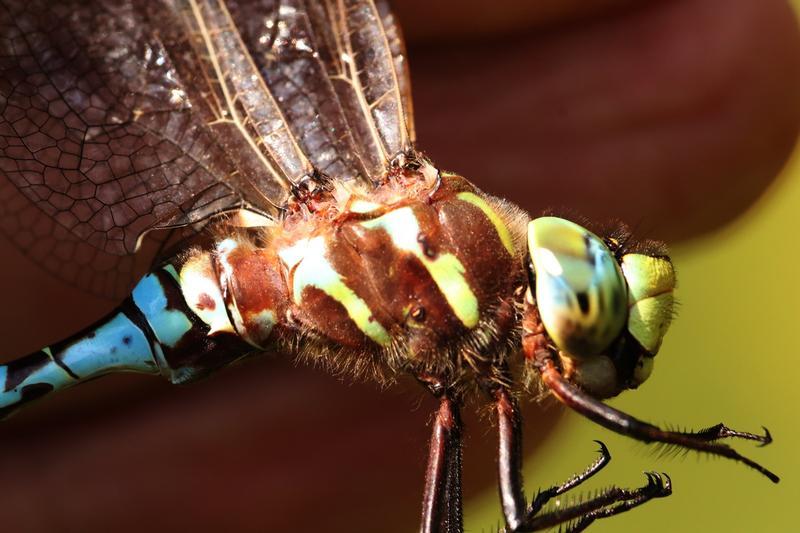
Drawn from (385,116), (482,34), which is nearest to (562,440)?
(482,34)

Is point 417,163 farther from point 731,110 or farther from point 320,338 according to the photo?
point 731,110

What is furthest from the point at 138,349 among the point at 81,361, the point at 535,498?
the point at 535,498

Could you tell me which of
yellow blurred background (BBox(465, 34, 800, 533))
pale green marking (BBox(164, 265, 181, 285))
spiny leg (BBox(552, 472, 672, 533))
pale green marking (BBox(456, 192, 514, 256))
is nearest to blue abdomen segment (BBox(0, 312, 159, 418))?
pale green marking (BBox(164, 265, 181, 285))

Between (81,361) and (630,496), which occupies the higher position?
(81,361)

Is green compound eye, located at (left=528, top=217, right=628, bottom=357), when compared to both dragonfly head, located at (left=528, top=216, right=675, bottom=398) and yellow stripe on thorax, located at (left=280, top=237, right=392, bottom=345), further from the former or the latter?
yellow stripe on thorax, located at (left=280, top=237, right=392, bottom=345)

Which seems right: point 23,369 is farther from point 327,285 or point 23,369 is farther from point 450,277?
point 450,277

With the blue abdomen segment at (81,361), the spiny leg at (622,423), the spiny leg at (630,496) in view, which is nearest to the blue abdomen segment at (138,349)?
the blue abdomen segment at (81,361)

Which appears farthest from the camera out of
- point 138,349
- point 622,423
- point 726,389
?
point 726,389
